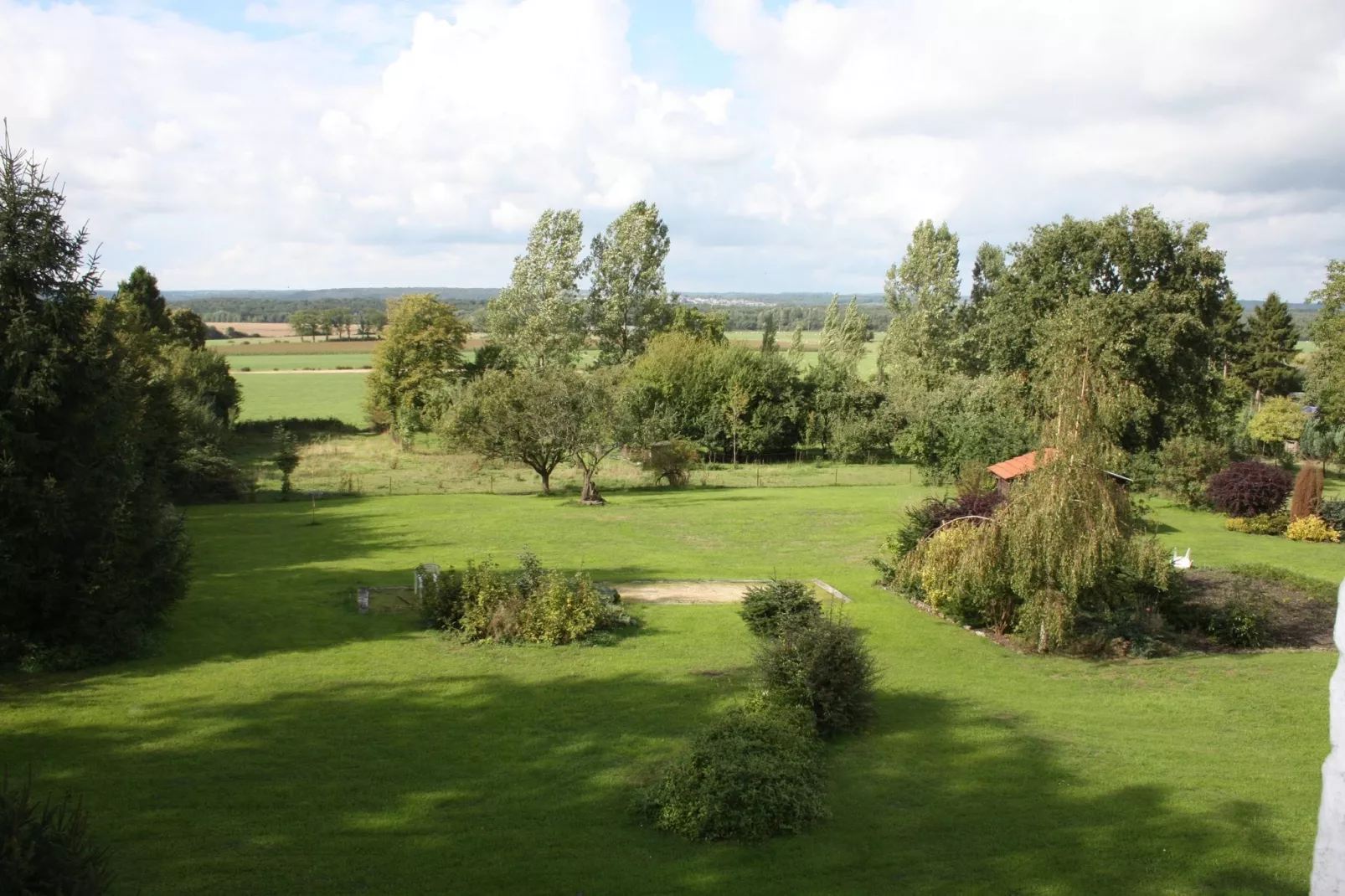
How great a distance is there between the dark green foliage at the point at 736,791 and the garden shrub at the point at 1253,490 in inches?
1095

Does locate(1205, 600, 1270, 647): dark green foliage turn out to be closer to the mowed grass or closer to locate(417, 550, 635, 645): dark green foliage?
the mowed grass

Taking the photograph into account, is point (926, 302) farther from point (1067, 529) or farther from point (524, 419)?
point (1067, 529)

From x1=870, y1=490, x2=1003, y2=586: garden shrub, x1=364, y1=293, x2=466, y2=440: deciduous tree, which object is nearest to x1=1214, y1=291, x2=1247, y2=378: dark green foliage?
x1=870, y1=490, x2=1003, y2=586: garden shrub

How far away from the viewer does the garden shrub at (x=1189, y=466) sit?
116 ft

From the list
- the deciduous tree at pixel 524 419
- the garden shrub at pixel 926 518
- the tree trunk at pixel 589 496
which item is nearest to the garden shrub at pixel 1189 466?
the garden shrub at pixel 926 518

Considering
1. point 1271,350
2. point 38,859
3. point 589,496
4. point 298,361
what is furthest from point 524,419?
point 298,361

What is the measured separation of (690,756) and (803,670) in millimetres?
2903

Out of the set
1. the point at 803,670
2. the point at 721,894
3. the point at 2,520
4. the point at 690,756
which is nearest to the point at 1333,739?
the point at 721,894

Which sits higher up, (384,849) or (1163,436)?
(1163,436)

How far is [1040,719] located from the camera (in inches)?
539

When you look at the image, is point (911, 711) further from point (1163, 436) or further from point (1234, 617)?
point (1163, 436)

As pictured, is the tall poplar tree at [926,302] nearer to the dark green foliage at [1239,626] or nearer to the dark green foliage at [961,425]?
the dark green foliage at [961,425]

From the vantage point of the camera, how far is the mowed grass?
8.76 meters

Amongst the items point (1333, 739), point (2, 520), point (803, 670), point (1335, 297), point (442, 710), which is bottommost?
point (442, 710)
